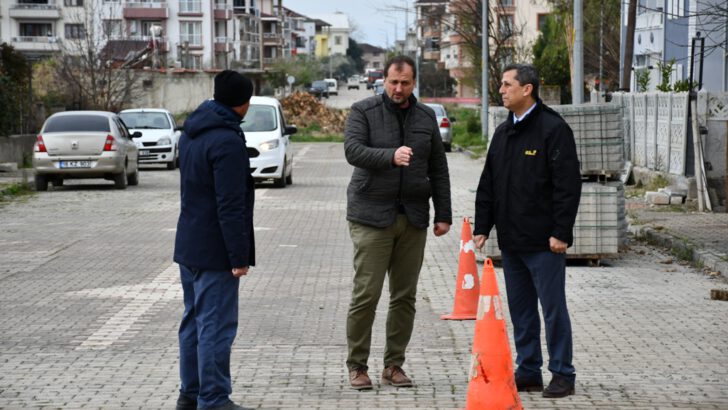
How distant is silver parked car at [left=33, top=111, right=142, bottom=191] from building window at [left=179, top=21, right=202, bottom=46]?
8146 centimetres

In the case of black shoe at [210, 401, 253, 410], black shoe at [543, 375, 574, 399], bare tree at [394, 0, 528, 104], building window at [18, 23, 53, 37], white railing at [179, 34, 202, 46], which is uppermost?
building window at [18, 23, 53, 37]

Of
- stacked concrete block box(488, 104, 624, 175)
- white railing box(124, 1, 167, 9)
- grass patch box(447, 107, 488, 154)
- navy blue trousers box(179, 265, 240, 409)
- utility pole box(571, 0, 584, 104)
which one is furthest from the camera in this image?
white railing box(124, 1, 167, 9)

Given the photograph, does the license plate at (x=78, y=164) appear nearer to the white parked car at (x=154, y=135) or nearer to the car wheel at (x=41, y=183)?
the car wheel at (x=41, y=183)

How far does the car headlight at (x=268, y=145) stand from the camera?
26312mm

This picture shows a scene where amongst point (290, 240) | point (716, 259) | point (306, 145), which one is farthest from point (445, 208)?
point (306, 145)

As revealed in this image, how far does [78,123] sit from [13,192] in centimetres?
196

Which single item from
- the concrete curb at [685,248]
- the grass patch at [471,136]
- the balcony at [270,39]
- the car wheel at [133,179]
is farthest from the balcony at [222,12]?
the concrete curb at [685,248]

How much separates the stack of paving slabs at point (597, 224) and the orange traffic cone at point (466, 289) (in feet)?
9.67

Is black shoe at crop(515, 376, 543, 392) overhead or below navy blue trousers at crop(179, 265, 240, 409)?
below

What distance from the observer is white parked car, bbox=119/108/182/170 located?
3484 cm

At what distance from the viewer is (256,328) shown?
1013 cm

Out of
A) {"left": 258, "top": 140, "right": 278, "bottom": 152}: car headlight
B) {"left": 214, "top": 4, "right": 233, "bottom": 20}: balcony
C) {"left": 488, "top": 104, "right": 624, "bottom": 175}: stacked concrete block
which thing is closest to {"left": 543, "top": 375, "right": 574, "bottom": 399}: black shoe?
{"left": 488, "top": 104, "right": 624, "bottom": 175}: stacked concrete block

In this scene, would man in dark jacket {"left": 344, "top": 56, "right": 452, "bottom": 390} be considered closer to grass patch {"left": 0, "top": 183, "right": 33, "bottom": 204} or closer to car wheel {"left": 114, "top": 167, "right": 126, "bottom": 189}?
grass patch {"left": 0, "top": 183, "right": 33, "bottom": 204}

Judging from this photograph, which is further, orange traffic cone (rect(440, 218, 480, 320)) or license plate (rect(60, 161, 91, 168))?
license plate (rect(60, 161, 91, 168))
